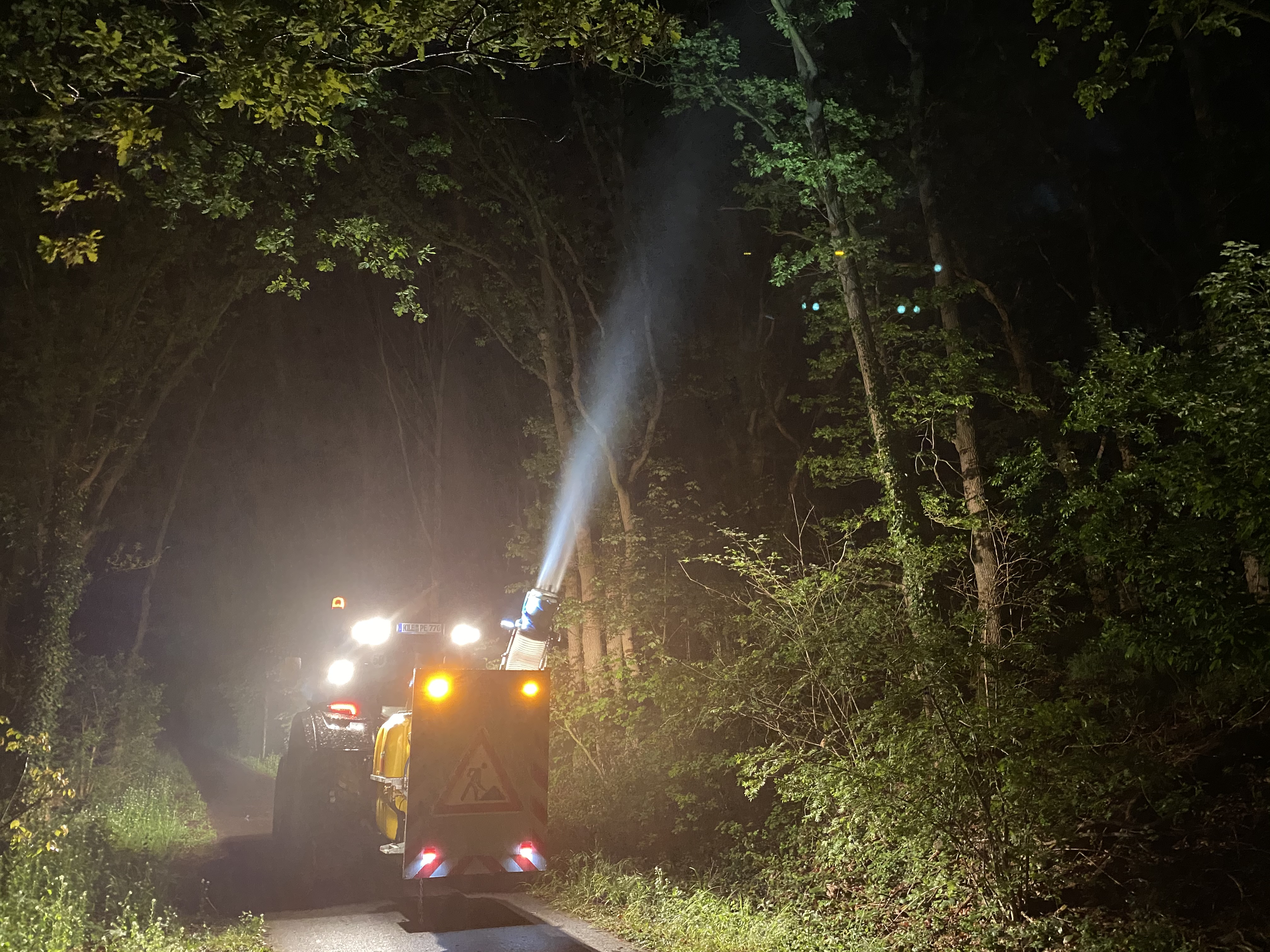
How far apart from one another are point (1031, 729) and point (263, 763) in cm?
3394

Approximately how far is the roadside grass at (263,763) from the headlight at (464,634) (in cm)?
2330

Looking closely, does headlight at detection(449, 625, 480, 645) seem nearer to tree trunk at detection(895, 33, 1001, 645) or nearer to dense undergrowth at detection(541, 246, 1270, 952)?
dense undergrowth at detection(541, 246, 1270, 952)

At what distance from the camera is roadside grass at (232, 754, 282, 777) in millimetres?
32844

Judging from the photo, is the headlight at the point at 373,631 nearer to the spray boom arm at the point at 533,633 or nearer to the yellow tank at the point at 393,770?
the yellow tank at the point at 393,770

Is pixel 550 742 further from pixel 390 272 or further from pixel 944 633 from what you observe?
pixel 944 633

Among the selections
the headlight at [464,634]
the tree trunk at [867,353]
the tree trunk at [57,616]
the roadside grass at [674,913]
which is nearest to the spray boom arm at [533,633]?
the headlight at [464,634]

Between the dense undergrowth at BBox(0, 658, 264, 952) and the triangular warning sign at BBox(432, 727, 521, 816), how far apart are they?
2.01 meters

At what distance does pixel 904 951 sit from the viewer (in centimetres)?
695

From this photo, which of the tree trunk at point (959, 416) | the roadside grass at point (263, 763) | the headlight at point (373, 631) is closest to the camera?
the tree trunk at point (959, 416)

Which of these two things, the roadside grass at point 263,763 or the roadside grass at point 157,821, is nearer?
the roadside grass at point 157,821

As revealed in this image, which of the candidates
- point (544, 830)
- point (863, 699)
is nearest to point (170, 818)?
point (544, 830)

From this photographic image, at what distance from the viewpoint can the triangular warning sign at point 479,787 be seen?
8805 mm

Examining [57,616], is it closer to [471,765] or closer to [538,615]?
[538,615]

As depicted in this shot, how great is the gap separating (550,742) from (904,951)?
845 centimetres
